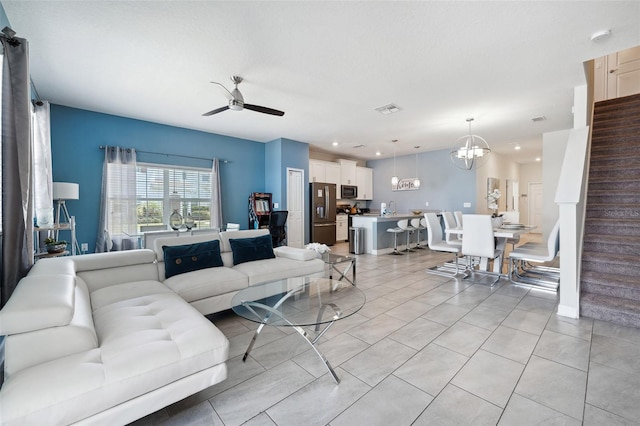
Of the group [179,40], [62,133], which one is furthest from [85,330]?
[62,133]

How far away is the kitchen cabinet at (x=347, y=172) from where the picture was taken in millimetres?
8597

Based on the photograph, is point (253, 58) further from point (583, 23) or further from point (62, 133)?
point (62, 133)

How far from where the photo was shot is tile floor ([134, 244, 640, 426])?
5.11 ft

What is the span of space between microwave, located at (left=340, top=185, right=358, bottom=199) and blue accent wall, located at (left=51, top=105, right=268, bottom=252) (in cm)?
302

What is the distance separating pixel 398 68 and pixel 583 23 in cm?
159

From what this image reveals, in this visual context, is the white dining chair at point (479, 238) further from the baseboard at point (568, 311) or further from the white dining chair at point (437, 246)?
Answer: the baseboard at point (568, 311)

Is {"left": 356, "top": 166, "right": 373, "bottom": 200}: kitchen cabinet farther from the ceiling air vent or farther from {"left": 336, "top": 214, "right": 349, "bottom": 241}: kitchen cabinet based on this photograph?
the ceiling air vent

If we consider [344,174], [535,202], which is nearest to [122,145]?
[344,174]

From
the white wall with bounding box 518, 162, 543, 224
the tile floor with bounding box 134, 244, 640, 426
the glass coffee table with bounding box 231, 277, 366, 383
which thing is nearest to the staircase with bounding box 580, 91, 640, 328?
the tile floor with bounding box 134, 244, 640, 426

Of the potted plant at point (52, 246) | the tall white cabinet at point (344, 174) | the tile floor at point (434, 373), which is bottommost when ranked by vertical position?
the tile floor at point (434, 373)

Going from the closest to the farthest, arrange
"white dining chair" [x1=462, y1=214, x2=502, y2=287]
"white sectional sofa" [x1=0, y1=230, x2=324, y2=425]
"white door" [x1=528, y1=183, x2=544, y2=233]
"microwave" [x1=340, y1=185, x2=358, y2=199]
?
"white sectional sofa" [x1=0, y1=230, x2=324, y2=425]
"white dining chair" [x1=462, y1=214, x2=502, y2=287]
"microwave" [x1=340, y1=185, x2=358, y2=199]
"white door" [x1=528, y1=183, x2=544, y2=233]

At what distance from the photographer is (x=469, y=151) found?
5285 millimetres

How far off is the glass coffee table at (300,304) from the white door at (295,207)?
398cm

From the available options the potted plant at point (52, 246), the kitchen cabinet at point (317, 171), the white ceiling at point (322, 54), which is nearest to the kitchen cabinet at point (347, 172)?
the kitchen cabinet at point (317, 171)
